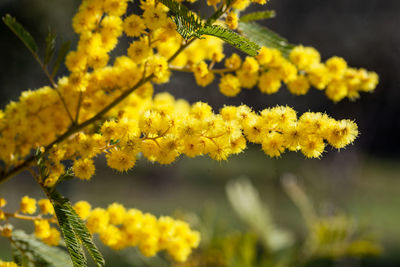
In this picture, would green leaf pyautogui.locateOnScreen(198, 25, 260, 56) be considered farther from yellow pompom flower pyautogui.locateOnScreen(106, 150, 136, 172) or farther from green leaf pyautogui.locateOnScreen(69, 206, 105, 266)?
green leaf pyautogui.locateOnScreen(69, 206, 105, 266)

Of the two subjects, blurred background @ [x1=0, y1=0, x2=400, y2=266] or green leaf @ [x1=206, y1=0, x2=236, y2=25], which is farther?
blurred background @ [x1=0, y1=0, x2=400, y2=266]

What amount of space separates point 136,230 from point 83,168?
10.8 inches

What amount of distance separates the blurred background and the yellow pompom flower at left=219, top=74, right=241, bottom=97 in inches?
46.4

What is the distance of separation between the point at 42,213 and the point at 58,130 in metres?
0.20

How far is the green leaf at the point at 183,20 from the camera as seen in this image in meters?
0.67

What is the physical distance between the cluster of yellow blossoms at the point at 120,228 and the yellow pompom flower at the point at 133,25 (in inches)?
14.5

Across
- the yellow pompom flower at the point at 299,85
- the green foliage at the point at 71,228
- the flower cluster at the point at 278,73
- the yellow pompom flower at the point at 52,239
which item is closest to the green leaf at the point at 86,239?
the green foliage at the point at 71,228

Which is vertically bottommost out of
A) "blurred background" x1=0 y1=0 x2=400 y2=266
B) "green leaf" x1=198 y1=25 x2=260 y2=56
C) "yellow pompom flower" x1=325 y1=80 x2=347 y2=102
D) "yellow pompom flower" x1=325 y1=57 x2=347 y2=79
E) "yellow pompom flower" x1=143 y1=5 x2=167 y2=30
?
"green leaf" x1=198 y1=25 x2=260 y2=56

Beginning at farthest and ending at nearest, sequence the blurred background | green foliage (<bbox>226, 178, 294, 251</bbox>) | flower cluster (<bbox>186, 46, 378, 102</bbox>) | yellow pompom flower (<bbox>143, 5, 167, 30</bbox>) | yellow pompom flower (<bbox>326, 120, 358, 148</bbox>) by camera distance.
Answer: the blurred background < green foliage (<bbox>226, 178, 294, 251</bbox>) < flower cluster (<bbox>186, 46, 378, 102</bbox>) < yellow pompom flower (<bbox>143, 5, 167, 30</bbox>) < yellow pompom flower (<bbox>326, 120, 358, 148</bbox>)

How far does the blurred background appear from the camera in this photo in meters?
4.06

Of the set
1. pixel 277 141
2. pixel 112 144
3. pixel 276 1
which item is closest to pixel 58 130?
pixel 112 144

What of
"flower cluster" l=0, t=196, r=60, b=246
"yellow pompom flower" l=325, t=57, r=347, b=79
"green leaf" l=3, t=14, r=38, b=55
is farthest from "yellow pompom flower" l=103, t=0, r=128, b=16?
"yellow pompom flower" l=325, t=57, r=347, b=79

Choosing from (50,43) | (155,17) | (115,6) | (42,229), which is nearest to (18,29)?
(50,43)

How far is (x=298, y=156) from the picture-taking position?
25.1ft
